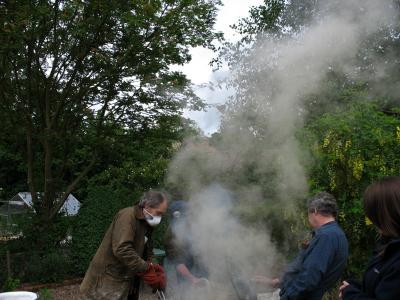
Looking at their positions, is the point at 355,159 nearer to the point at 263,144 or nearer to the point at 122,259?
the point at 263,144

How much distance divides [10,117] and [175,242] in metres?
5.23

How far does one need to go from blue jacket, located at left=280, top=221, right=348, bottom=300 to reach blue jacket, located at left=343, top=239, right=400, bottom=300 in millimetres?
640

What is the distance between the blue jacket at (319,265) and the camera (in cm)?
277

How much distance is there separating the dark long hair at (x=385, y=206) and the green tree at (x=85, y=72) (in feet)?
20.2

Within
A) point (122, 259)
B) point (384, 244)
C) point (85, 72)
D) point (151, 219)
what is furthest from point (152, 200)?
point (85, 72)

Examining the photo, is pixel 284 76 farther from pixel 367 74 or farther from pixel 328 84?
pixel 367 74

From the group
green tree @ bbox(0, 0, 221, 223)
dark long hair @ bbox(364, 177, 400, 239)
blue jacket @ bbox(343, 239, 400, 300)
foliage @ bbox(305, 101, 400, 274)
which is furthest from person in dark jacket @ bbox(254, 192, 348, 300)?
green tree @ bbox(0, 0, 221, 223)

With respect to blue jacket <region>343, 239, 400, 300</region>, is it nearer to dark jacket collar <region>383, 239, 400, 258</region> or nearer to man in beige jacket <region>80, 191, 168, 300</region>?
dark jacket collar <region>383, 239, 400, 258</region>

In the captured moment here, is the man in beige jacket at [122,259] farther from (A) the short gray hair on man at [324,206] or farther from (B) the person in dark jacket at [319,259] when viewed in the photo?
(A) the short gray hair on man at [324,206]

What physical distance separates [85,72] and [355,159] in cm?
578

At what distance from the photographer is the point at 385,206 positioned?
6.50 ft

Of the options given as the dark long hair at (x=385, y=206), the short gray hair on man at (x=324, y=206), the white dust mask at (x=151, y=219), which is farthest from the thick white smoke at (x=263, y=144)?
the dark long hair at (x=385, y=206)

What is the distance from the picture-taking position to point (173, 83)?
8578 mm

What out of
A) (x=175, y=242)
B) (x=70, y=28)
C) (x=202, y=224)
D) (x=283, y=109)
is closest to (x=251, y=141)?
(x=283, y=109)
